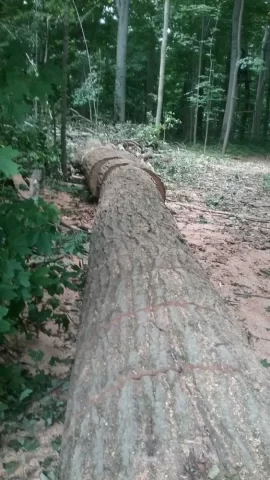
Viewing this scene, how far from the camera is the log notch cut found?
166cm

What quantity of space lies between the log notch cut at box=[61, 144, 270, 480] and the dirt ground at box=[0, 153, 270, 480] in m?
0.34

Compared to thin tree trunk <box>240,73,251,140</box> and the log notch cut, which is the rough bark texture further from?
thin tree trunk <box>240,73,251,140</box>

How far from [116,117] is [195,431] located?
59.0ft

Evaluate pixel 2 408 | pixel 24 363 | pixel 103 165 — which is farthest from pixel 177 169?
pixel 2 408

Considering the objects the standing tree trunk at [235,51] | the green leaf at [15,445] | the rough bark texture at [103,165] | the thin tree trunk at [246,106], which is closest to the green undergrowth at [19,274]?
the green leaf at [15,445]

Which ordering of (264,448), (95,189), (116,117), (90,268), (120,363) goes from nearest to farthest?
(264,448) → (120,363) → (90,268) → (95,189) → (116,117)

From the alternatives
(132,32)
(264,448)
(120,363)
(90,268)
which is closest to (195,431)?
(264,448)

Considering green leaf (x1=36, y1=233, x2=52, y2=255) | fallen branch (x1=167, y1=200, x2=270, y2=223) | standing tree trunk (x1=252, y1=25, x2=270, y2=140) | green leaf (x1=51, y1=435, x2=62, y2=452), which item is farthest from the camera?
standing tree trunk (x1=252, y1=25, x2=270, y2=140)

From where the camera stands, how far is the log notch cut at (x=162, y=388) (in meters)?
1.66

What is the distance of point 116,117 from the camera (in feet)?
61.7

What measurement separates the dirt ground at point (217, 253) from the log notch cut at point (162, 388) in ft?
1.12

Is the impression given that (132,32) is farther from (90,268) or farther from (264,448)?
(264,448)

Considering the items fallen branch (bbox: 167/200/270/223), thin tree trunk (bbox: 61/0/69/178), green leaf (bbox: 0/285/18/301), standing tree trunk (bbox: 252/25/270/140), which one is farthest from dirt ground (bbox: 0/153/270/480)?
standing tree trunk (bbox: 252/25/270/140)

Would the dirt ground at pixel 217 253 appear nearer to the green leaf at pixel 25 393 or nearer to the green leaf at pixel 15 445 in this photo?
the green leaf at pixel 15 445
